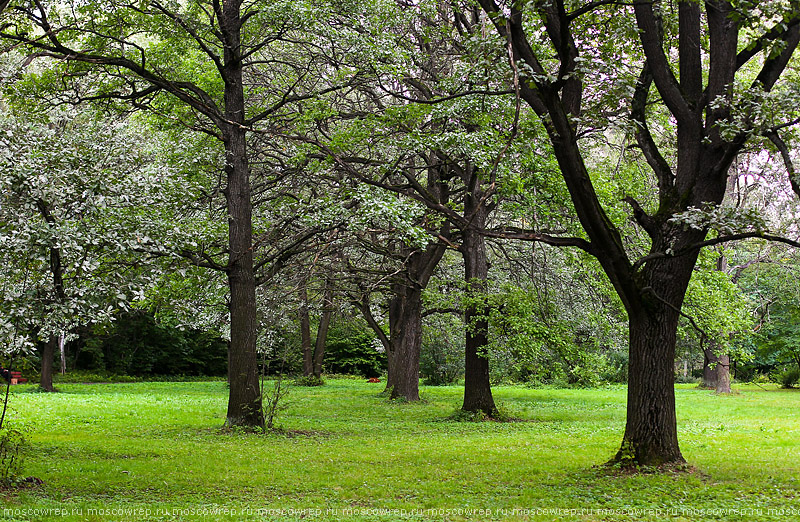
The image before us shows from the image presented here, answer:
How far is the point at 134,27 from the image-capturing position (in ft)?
40.3

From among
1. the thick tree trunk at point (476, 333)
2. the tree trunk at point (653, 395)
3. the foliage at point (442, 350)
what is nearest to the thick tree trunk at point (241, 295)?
the thick tree trunk at point (476, 333)

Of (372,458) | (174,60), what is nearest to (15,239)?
(372,458)

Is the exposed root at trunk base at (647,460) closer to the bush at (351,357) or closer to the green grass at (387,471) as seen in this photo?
the green grass at (387,471)

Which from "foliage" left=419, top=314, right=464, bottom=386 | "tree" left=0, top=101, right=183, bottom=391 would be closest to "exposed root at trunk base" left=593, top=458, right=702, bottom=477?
"tree" left=0, top=101, right=183, bottom=391

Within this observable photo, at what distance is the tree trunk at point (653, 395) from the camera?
335 inches

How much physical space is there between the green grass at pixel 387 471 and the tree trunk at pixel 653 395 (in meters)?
0.41

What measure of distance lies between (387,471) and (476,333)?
23.6 ft

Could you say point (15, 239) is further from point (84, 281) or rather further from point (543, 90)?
point (543, 90)

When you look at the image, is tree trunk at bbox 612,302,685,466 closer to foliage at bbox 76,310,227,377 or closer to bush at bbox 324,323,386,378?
foliage at bbox 76,310,227,377

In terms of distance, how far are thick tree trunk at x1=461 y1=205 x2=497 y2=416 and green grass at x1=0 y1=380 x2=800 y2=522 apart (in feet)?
3.12

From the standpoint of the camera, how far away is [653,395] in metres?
8.53

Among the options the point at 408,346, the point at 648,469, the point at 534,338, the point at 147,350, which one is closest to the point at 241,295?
the point at 534,338

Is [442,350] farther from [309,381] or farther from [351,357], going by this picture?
[351,357]

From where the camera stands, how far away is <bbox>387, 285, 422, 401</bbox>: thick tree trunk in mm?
21016
